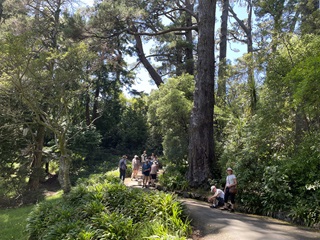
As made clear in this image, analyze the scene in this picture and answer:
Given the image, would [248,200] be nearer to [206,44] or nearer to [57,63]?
[206,44]

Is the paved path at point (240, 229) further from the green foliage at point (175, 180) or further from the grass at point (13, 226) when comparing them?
the grass at point (13, 226)

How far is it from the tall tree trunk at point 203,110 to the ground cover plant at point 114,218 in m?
3.87

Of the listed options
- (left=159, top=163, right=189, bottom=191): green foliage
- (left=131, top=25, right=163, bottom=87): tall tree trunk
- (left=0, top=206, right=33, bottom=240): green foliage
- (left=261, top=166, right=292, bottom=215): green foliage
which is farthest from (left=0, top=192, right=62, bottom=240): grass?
(left=131, top=25, right=163, bottom=87): tall tree trunk

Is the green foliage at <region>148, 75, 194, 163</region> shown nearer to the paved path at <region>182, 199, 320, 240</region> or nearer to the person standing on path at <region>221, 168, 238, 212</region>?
the person standing on path at <region>221, 168, 238, 212</region>

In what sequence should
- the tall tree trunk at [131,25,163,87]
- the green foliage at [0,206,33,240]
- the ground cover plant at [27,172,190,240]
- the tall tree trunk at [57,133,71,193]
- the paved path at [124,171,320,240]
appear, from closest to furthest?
the paved path at [124,171,320,240] < the ground cover plant at [27,172,190,240] < the green foliage at [0,206,33,240] < the tall tree trunk at [57,133,71,193] < the tall tree trunk at [131,25,163,87]

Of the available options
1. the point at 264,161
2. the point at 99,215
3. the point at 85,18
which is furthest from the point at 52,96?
the point at 264,161

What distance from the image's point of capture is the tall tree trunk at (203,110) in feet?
38.0

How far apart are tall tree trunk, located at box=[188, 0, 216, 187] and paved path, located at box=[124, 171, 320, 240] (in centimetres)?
429

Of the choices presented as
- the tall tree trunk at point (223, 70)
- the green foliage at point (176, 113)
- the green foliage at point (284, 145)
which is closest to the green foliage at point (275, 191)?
the green foliage at point (284, 145)

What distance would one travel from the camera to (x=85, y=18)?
15.2m

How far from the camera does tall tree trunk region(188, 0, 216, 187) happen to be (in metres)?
11.6

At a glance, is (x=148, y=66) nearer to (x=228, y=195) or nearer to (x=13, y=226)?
(x=13, y=226)

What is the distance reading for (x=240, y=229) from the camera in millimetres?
5934

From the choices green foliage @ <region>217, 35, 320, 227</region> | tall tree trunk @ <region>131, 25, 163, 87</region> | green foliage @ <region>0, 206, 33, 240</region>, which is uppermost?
tall tree trunk @ <region>131, 25, 163, 87</region>
